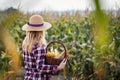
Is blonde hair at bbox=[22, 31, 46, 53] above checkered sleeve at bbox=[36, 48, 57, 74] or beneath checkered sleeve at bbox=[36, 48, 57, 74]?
above

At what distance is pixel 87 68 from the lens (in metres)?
4.94

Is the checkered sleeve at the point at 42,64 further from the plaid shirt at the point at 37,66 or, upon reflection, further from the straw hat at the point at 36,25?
the straw hat at the point at 36,25

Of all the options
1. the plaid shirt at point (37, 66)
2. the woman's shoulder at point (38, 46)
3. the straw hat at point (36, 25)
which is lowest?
the plaid shirt at point (37, 66)

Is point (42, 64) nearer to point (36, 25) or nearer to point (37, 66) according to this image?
point (37, 66)

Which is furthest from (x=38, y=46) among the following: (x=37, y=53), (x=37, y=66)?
(x=37, y=66)

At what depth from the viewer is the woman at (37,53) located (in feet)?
10.7

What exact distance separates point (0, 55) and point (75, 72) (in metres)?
1.01

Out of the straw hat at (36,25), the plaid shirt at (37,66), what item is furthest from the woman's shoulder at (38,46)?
the straw hat at (36,25)

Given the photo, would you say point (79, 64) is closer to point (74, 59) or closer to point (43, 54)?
point (74, 59)

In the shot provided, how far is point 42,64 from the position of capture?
3.28m

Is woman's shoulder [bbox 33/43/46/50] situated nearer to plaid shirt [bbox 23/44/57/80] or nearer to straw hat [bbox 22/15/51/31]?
plaid shirt [bbox 23/44/57/80]

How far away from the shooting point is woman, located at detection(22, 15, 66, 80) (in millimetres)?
3258

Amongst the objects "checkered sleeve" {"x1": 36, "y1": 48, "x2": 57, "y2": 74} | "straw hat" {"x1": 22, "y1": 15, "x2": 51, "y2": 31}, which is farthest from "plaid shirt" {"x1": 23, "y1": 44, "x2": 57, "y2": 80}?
"straw hat" {"x1": 22, "y1": 15, "x2": 51, "y2": 31}

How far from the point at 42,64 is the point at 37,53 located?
0.10 meters
